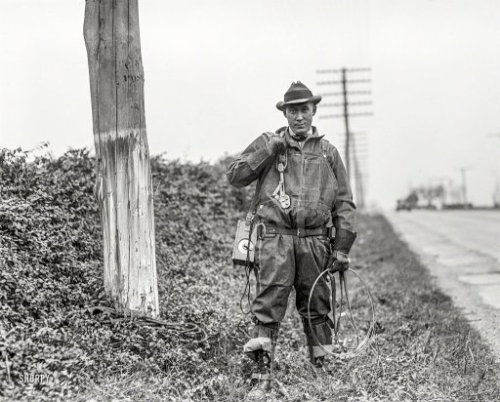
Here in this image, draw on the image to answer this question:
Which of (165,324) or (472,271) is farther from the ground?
(165,324)

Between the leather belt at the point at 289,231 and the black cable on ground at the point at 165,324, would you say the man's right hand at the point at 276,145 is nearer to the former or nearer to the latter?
the leather belt at the point at 289,231

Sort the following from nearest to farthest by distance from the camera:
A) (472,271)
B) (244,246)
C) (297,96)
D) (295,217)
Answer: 1. (295,217)
2. (297,96)
3. (244,246)
4. (472,271)

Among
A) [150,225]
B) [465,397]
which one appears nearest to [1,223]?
[150,225]

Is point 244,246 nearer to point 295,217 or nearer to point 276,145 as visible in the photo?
point 295,217

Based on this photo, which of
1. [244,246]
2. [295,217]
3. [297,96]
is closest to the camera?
[295,217]

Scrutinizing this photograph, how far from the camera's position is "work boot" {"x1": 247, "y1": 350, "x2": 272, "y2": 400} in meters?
4.90

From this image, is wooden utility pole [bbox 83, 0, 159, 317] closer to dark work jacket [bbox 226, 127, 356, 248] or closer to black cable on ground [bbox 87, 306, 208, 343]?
black cable on ground [bbox 87, 306, 208, 343]

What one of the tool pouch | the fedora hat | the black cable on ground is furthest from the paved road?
the fedora hat

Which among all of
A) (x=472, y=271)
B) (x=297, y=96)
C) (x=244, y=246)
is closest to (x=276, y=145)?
(x=297, y=96)

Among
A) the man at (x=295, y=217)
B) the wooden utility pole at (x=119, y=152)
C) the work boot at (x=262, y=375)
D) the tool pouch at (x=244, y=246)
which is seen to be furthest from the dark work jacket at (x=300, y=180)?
the work boot at (x=262, y=375)

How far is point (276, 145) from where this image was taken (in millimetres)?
5191

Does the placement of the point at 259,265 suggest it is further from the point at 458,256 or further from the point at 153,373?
the point at 458,256

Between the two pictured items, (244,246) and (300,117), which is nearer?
(300,117)

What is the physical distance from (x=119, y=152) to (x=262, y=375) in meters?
2.09
